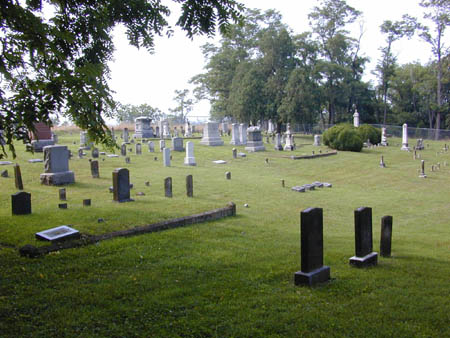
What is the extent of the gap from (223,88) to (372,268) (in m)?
53.6

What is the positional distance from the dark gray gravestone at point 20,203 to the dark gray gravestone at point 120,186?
9.69 ft

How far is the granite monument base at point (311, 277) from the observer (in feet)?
19.7

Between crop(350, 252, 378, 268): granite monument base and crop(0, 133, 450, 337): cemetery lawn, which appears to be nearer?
crop(0, 133, 450, 337): cemetery lawn

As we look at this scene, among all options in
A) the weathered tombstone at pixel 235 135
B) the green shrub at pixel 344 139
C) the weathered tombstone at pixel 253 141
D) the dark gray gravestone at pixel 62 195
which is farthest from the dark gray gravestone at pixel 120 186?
the green shrub at pixel 344 139

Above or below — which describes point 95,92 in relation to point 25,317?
above


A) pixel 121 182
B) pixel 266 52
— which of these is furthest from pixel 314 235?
pixel 266 52

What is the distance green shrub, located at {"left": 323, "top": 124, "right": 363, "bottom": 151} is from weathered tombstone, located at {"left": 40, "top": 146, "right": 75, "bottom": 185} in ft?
82.7

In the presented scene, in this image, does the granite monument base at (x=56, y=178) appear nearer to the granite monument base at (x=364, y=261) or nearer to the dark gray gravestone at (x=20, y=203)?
the dark gray gravestone at (x=20, y=203)

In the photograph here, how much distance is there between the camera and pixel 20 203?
A: 1043 cm

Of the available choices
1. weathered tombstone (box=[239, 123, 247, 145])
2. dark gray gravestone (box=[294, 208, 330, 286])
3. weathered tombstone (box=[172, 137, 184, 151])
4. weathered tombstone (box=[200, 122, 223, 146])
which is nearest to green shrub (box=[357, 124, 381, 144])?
weathered tombstone (box=[239, 123, 247, 145])

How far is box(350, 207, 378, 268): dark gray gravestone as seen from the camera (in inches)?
280

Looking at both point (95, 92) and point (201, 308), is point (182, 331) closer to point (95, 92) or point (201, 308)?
point (201, 308)

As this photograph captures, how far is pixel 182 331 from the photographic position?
4.54m

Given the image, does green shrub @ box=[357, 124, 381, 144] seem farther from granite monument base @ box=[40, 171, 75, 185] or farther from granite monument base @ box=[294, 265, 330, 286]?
granite monument base @ box=[294, 265, 330, 286]
